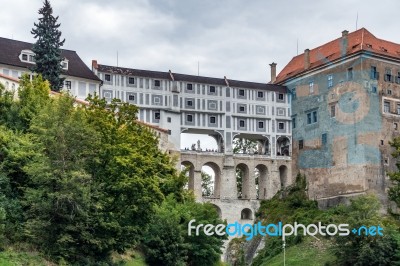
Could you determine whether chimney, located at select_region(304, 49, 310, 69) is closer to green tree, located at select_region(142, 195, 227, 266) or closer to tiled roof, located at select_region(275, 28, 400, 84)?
tiled roof, located at select_region(275, 28, 400, 84)

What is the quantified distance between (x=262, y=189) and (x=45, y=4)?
28.6m

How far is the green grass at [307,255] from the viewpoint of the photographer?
2026 inches

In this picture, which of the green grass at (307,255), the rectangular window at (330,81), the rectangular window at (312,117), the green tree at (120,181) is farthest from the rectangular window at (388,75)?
the green tree at (120,181)

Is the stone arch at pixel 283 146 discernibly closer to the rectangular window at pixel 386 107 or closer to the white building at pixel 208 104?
the white building at pixel 208 104

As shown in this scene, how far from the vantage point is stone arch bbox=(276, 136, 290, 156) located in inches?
2876

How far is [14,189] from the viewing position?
1425 inches

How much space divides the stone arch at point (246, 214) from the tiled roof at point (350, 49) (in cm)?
1381

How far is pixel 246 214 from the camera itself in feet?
233

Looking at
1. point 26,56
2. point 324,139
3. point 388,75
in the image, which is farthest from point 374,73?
point 26,56

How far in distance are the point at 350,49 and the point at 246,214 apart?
61.3 feet

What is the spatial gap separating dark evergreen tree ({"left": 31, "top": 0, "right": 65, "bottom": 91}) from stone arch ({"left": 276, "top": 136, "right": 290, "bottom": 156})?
2577cm

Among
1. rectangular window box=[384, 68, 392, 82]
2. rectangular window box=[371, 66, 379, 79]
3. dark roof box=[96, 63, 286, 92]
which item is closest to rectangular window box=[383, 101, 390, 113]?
rectangular window box=[384, 68, 392, 82]

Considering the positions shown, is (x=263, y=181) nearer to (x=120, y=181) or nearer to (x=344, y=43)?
(x=344, y=43)

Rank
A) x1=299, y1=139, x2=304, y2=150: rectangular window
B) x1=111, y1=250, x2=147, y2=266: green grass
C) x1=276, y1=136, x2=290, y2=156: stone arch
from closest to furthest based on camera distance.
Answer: x1=111, y1=250, x2=147, y2=266: green grass
x1=299, y1=139, x2=304, y2=150: rectangular window
x1=276, y1=136, x2=290, y2=156: stone arch
